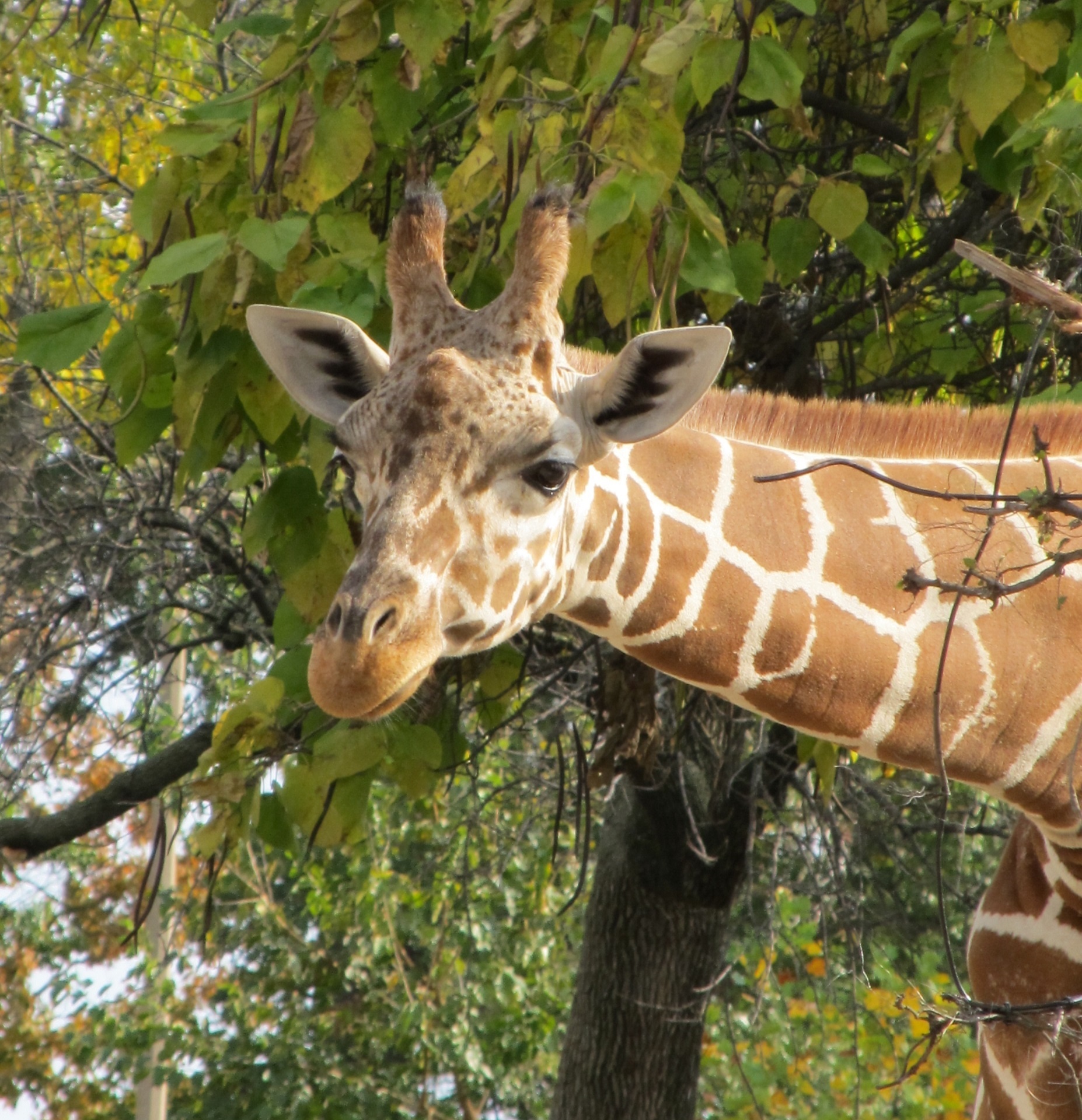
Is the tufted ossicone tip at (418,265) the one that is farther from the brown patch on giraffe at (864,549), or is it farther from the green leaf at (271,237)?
the brown patch on giraffe at (864,549)

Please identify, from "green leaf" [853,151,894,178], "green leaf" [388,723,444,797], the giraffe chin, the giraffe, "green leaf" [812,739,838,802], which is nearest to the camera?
the giraffe chin

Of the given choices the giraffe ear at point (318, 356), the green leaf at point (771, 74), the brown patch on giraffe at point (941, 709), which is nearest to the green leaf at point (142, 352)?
the giraffe ear at point (318, 356)

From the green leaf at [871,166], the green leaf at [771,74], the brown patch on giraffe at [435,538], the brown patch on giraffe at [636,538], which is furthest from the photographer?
the green leaf at [871,166]

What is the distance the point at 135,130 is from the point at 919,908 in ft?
23.1

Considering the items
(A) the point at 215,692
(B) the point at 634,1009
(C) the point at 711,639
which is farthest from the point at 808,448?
(A) the point at 215,692

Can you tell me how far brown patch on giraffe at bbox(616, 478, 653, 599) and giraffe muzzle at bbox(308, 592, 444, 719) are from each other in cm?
59

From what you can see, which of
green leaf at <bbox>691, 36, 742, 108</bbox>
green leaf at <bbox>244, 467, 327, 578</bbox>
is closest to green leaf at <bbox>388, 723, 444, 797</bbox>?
green leaf at <bbox>244, 467, 327, 578</bbox>

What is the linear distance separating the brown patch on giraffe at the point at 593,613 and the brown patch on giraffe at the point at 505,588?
0.29 meters

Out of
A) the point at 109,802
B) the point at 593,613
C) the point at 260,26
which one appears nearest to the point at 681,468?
the point at 593,613

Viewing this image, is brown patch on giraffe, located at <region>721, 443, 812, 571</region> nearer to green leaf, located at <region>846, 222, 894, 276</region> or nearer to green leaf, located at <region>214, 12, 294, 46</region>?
green leaf, located at <region>846, 222, 894, 276</region>

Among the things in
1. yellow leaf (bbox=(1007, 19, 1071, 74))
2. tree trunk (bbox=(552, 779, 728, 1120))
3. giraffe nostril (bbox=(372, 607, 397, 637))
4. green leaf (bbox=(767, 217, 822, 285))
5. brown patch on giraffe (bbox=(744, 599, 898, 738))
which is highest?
yellow leaf (bbox=(1007, 19, 1071, 74))

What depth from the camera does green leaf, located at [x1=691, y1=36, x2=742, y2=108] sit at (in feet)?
9.50

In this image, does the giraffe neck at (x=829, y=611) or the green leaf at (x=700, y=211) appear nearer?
the giraffe neck at (x=829, y=611)

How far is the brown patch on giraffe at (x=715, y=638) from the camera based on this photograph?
2.78 metres
